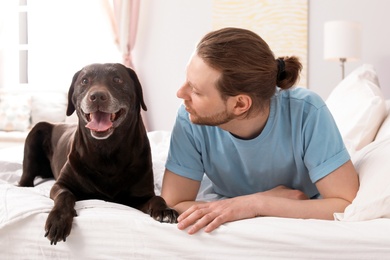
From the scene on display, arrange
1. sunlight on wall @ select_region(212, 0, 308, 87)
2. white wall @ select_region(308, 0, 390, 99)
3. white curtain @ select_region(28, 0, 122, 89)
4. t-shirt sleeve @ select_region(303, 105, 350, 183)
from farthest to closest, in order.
→ white curtain @ select_region(28, 0, 122, 89) → sunlight on wall @ select_region(212, 0, 308, 87) → white wall @ select_region(308, 0, 390, 99) → t-shirt sleeve @ select_region(303, 105, 350, 183)

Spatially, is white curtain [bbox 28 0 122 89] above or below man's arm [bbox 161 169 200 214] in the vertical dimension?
above

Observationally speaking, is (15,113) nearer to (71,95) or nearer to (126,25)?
(126,25)

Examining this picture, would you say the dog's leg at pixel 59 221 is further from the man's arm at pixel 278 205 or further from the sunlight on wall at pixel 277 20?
the sunlight on wall at pixel 277 20

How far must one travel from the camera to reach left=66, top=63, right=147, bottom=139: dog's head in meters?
1.58

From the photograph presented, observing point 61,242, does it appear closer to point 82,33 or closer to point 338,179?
point 338,179

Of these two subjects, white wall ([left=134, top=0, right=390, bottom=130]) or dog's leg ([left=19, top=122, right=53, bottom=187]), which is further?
white wall ([left=134, top=0, right=390, bottom=130])

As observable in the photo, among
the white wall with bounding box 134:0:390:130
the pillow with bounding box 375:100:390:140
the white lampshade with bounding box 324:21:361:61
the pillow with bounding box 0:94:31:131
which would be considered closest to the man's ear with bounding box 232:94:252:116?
the pillow with bounding box 375:100:390:140

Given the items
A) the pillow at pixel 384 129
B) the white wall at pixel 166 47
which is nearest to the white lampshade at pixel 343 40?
the white wall at pixel 166 47

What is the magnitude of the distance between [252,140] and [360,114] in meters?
0.78

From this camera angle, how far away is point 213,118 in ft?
5.01

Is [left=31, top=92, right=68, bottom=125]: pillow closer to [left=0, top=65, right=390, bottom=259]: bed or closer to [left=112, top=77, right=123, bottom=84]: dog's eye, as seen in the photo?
[left=112, top=77, right=123, bottom=84]: dog's eye

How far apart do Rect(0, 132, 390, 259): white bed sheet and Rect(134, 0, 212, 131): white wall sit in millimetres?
4321

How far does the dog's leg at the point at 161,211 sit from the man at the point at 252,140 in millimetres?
71

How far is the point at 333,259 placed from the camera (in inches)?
47.5
